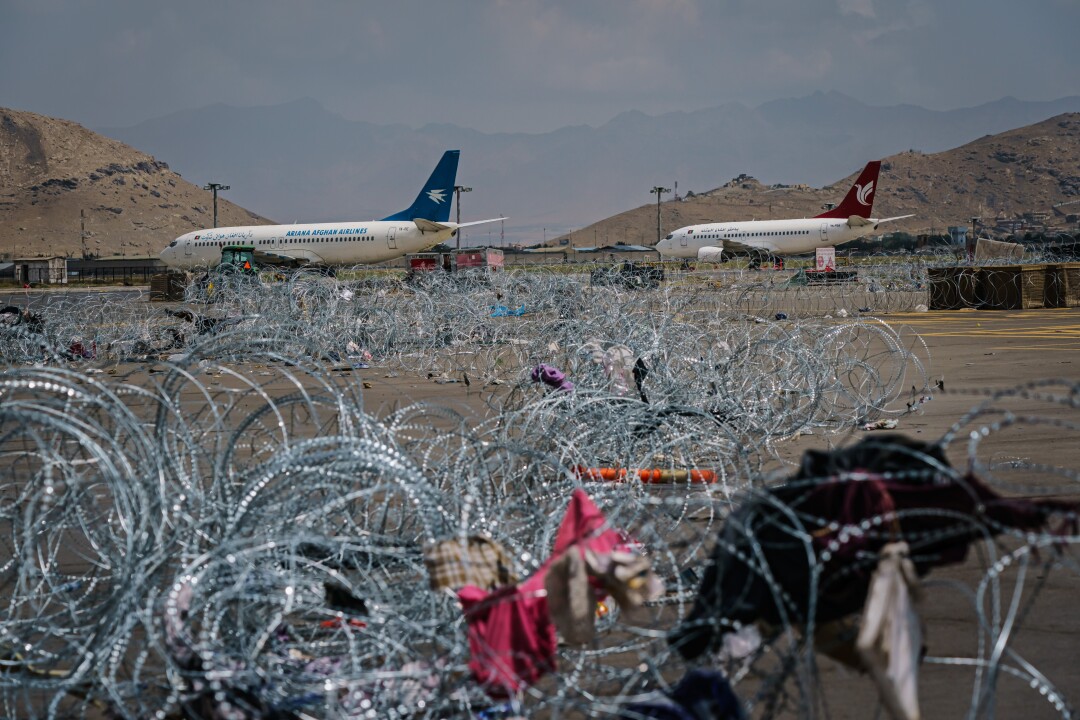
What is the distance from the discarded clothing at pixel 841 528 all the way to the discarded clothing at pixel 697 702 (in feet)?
0.36

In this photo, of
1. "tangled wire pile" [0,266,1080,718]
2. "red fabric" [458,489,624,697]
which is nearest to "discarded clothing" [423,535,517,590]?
"tangled wire pile" [0,266,1080,718]

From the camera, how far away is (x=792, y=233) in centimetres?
7075

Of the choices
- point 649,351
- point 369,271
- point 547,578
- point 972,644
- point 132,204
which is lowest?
point 972,644

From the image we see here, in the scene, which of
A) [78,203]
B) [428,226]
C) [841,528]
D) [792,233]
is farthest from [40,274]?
[78,203]

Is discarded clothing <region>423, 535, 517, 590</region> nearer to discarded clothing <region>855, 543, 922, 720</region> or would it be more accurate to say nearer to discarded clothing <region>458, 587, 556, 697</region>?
discarded clothing <region>458, 587, 556, 697</region>

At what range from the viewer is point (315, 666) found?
14.4ft

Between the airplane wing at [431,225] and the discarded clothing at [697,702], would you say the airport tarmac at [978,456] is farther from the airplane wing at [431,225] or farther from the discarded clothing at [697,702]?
the airplane wing at [431,225]

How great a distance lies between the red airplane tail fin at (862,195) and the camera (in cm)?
6838

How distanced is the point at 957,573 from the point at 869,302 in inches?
1235

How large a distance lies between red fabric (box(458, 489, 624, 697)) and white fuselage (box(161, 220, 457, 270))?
55625 mm

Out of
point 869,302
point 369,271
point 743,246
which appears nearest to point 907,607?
point 869,302

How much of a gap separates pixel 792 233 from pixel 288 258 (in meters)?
31.9

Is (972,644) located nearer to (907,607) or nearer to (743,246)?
(907,607)

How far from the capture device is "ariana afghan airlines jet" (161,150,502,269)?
193ft
